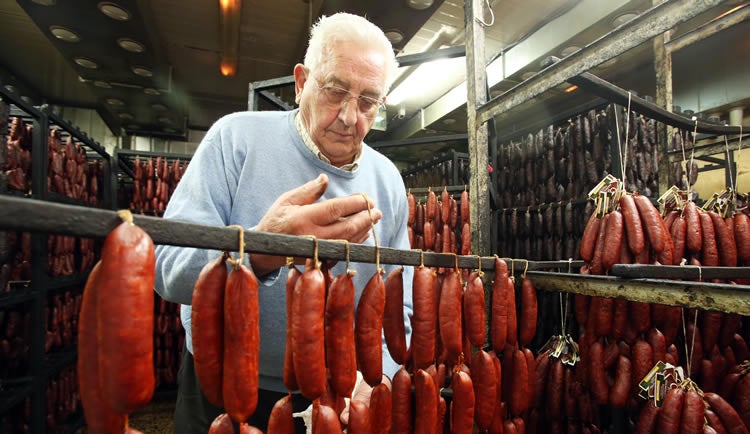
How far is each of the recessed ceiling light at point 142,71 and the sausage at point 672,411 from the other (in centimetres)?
754

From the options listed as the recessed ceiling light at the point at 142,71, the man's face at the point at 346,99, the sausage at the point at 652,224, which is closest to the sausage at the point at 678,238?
the sausage at the point at 652,224

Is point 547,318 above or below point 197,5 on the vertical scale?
below

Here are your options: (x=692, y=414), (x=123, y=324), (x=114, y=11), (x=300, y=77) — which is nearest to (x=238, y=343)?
(x=123, y=324)

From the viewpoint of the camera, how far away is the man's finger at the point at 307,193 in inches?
40.4

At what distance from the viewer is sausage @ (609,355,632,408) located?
219cm

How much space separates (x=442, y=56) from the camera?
3.48 meters

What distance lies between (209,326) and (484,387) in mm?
1238

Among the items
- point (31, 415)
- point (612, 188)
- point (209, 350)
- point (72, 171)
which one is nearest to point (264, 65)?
point (72, 171)

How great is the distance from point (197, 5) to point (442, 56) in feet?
13.5

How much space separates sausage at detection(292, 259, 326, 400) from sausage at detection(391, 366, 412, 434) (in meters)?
0.55

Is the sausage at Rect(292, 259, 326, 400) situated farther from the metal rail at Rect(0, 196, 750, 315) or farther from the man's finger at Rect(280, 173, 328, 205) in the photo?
the man's finger at Rect(280, 173, 328, 205)

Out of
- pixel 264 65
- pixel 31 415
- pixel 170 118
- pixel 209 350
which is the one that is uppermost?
pixel 264 65

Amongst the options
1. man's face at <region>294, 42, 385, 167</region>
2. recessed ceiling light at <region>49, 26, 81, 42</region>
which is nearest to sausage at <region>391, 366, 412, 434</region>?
man's face at <region>294, 42, 385, 167</region>

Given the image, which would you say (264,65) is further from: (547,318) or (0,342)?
(547,318)
